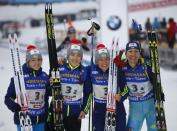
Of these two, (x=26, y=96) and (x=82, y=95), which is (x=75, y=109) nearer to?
(x=82, y=95)

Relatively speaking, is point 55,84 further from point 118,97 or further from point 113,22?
point 113,22

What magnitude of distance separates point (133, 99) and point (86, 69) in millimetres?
560

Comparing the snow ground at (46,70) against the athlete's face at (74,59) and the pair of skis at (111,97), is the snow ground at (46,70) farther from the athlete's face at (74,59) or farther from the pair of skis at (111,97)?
the athlete's face at (74,59)

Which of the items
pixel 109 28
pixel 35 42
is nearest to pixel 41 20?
pixel 35 42

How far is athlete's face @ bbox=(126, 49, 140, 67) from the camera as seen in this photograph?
3.57 m

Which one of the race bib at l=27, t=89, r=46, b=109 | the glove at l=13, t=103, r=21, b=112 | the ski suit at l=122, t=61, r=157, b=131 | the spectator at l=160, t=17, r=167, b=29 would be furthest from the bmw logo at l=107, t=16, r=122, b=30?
the glove at l=13, t=103, r=21, b=112

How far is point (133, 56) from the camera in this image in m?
3.57

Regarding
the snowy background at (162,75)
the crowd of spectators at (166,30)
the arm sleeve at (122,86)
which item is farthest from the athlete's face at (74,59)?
the crowd of spectators at (166,30)

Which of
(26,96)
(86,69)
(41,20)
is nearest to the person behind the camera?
(26,96)

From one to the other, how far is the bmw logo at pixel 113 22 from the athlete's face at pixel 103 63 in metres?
4.15

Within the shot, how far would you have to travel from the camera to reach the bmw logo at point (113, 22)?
24.9ft

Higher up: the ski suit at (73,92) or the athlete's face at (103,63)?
the athlete's face at (103,63)

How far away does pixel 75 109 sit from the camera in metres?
3.52

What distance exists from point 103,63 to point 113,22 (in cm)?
421
